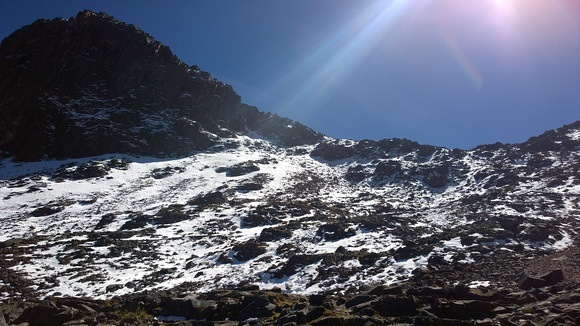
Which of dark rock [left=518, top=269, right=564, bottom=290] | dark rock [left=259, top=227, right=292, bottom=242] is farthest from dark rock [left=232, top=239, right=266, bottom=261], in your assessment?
dark rock [left=518, top=269, right=564, bottom=290]

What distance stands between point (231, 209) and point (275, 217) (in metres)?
9.27

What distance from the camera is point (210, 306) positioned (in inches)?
998

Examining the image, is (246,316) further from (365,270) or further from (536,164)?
(536,164)

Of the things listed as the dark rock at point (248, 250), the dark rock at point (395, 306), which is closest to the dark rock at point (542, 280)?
the dark rock at point (395, 306)

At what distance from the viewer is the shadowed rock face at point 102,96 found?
93.2 m

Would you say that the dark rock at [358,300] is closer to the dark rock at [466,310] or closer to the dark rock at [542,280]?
the dark rock at [466,310]

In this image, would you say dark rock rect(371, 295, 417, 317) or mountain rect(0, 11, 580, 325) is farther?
mountain rect(0, 11, 580, 325)

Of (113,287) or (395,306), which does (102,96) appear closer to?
(113,287)

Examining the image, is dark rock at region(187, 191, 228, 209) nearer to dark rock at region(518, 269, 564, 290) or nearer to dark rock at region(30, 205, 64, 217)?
dark rock at region(30, 205, 64, 217)

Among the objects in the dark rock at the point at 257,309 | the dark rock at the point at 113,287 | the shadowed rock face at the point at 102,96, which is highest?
the shadowed rock face at the point at 102,96

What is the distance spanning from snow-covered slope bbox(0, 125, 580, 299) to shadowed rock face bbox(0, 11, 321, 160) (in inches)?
288

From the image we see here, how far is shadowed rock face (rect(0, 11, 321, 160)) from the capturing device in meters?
93.2

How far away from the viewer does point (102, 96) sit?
345 feet

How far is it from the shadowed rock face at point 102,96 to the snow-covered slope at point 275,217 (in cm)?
732
